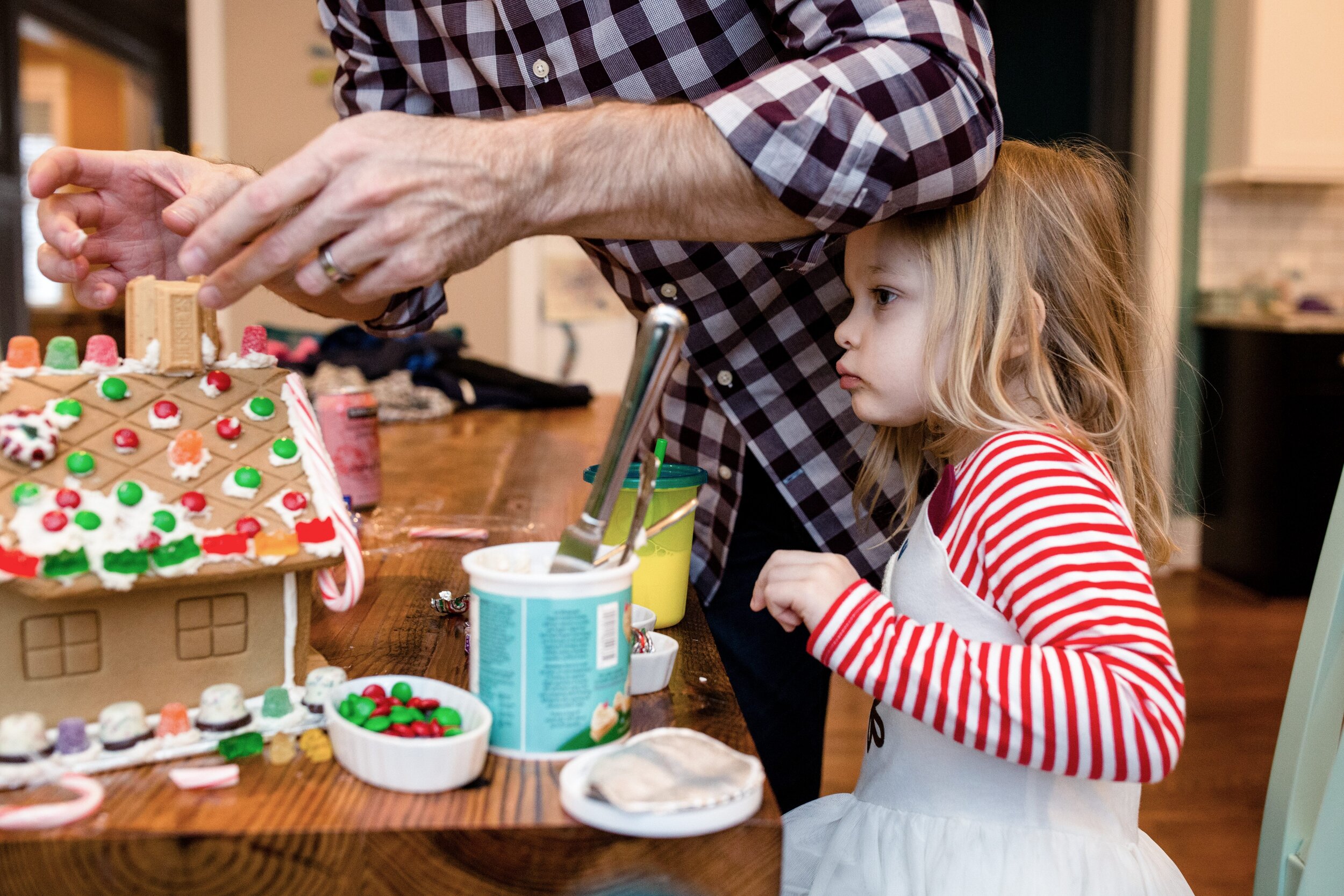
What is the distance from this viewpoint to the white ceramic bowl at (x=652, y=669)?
2.33ft

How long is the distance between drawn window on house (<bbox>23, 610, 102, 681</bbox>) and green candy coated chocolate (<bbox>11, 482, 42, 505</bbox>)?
0.07 meters

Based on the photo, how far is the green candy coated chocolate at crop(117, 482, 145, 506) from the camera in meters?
0.63

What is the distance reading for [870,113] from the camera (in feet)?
2.40

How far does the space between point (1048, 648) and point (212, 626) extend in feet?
1.70

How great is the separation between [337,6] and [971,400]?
2.60 ft

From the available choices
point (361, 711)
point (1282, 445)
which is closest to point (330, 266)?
point (361, 711)

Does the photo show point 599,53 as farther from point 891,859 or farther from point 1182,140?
point 1182,140

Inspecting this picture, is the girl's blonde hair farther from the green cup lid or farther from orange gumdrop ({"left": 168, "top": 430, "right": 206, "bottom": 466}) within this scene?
orange gumdrop ({"left": 168, "top": 430, "right": 206, "bottom": 466})

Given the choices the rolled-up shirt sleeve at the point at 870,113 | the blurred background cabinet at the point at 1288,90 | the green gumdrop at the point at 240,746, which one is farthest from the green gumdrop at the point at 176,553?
the blurred background cabinet at the point at 1288,90

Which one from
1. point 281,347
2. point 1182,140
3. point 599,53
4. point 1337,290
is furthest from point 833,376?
point 1337,290

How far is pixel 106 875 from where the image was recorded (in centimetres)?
52

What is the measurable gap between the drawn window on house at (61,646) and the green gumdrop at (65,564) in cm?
4

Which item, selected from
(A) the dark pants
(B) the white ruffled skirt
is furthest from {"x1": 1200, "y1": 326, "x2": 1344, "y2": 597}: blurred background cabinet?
(B) the white ruffled skirt

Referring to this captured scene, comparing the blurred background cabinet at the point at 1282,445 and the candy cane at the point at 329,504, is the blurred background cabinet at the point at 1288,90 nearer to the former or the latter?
the blurred background cabinet at the point at 1282,445
